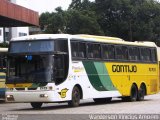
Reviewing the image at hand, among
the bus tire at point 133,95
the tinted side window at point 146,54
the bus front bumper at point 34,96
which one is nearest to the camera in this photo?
the bus front bumper at point 34,96

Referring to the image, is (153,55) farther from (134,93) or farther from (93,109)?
(93,109)

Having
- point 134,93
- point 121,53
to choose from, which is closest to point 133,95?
point 134,93

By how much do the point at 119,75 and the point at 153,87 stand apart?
14.3 ft

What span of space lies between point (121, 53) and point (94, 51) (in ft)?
9.41

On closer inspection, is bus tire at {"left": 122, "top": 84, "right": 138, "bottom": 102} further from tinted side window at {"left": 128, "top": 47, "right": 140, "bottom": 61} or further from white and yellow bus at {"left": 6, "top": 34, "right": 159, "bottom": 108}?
tinted side window at {"left": 128, "top": 47, "right": 140, "bottom": 61}

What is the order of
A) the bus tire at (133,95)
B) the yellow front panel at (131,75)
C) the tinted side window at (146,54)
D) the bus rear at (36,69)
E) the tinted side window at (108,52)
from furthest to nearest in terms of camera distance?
the tinted side window at (146,54) < the bus tire at (133,95) < the yellow front panel at (131,75) < the tinted side window at (108,52) < the bus rear at (36,69)

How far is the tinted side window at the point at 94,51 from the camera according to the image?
82.8 ft

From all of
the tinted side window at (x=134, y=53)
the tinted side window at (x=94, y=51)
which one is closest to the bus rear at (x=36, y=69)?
the tinted side window at (x=94, y=51)

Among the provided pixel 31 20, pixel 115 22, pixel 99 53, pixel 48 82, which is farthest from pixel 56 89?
pixel 115 22

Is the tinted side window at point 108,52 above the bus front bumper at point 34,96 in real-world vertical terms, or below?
above

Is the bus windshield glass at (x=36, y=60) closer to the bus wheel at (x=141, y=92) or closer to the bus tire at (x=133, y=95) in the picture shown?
the bus tire at (x=133, y=95)

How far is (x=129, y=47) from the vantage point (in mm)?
29203

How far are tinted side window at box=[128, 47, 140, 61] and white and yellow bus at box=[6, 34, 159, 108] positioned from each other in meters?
0.21

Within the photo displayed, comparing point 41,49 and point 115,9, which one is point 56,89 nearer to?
point 41,49
